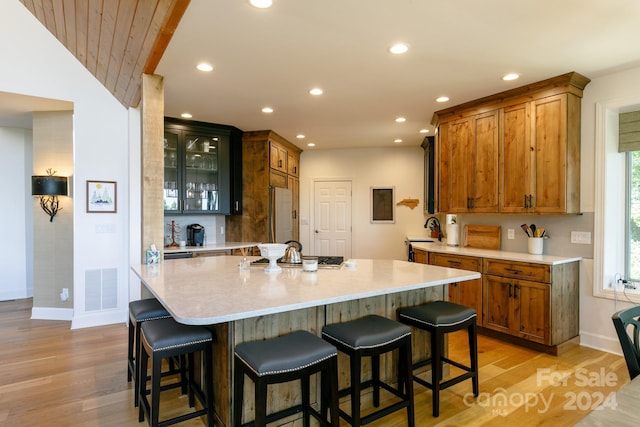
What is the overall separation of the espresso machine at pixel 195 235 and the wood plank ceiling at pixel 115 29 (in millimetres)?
2208

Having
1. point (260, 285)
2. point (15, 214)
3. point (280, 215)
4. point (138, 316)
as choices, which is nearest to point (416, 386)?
point (260, 285)

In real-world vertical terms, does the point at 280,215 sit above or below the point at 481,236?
above

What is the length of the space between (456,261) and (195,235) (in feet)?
11.3

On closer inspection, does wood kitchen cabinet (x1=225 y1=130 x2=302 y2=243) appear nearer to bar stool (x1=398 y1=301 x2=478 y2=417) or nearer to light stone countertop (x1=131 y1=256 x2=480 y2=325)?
light stone countertop (x1=131 y1=256 x2=480 y2=325)

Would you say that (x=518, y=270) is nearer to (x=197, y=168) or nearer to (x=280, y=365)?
(x=280, y=365)

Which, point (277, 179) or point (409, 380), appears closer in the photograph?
point (409, 380)

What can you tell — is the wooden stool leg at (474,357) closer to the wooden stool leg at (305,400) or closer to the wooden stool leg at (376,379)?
the wooden stool leg at (376,379)

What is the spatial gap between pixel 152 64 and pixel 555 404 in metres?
3.87

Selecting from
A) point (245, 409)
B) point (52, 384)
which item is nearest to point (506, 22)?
point (245, 409)

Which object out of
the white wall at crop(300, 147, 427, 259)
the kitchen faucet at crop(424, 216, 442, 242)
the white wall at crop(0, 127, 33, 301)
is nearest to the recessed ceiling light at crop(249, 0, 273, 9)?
the kitchen faucet at crop(424, 216, 442, 242)

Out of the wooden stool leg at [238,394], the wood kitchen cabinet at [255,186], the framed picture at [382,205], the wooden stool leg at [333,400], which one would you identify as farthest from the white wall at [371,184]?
the wooden stool leg at [238,394]

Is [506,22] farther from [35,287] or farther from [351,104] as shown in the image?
[35,287]

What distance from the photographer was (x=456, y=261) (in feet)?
13.0

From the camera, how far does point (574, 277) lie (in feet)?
11.2
